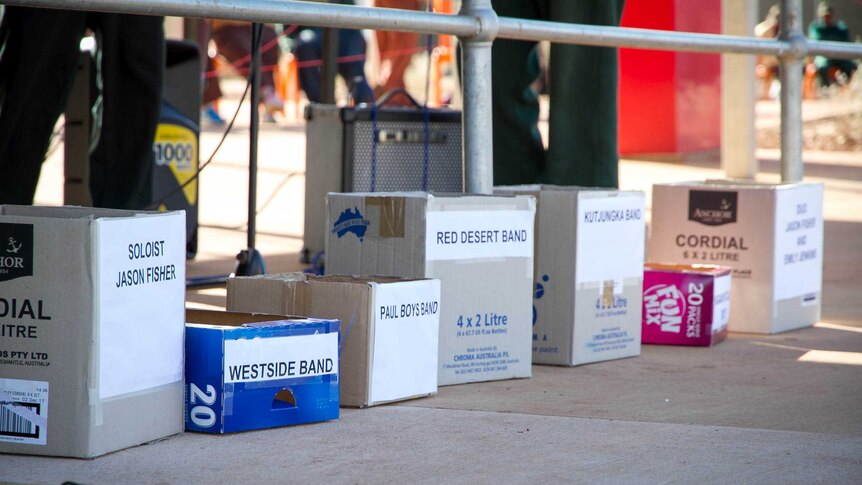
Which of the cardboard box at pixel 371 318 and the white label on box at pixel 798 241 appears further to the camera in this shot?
the white label on box at pixel 798 241

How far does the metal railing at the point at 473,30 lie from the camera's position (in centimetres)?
248

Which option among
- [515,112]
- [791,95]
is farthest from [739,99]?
[515,112]

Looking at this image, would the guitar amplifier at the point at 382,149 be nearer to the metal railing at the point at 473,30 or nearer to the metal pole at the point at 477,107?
the metal railing at the point at 473,30

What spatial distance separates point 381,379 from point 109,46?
1742 millimetres

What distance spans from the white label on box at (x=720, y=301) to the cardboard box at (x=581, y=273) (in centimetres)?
32

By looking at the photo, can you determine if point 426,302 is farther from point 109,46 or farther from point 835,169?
point 835,169

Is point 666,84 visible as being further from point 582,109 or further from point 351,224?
point 351,224

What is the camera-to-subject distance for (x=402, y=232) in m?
2.76

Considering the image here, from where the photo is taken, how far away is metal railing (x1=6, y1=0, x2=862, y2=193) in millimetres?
2480

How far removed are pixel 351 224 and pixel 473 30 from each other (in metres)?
0.56

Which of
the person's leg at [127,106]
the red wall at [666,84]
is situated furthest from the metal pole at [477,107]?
the red wall at [666,84]

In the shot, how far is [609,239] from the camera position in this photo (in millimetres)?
3150

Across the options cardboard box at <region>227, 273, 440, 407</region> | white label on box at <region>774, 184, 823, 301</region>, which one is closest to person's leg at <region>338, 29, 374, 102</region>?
white label on box at <region>774, 184, 823, 301</region>

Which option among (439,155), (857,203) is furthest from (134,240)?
(857,203)
